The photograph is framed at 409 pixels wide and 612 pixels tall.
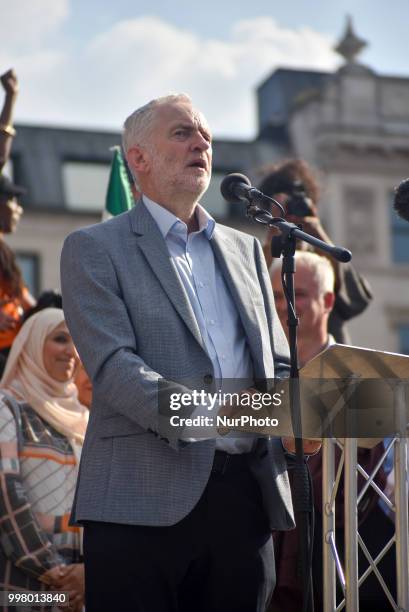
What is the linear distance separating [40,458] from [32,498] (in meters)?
0.16

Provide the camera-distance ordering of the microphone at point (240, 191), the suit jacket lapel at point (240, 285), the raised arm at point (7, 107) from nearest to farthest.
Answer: the suit jacket lapel at point (240, 285) → the microphone at point (240, 191) → the raised arm at point (7, 107)

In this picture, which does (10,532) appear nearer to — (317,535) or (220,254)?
(317,535)

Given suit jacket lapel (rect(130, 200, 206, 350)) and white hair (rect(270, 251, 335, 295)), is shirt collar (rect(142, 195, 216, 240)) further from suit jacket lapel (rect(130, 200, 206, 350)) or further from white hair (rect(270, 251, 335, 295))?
white hair (rect(270, 251, 335, 295))

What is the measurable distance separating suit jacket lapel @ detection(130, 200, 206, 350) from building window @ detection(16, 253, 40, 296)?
89.2 ft

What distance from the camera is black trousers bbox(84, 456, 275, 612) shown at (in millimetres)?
4004

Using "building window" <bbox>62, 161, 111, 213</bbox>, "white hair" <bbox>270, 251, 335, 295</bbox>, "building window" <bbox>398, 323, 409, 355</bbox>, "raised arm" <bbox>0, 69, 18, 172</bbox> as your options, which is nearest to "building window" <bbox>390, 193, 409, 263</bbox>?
"building window" <bbox>398, 323, 409, 355</bbox>

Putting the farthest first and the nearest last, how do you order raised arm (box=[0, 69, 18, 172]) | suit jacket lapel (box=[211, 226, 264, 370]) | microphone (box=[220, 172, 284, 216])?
1. raised arm (box=[0, 69, 18, 172])
2. microphone (box=[220, 172, 284, 216])
3. suit jacket lapel (box=[211, 226, 264, 370])

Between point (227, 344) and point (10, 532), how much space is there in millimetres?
1616

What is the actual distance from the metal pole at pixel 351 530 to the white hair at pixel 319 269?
1910mm

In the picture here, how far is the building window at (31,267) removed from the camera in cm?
3161

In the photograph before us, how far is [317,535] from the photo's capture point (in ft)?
18.5

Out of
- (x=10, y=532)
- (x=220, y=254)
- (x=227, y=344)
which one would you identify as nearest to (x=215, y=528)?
(x=227, y=344)

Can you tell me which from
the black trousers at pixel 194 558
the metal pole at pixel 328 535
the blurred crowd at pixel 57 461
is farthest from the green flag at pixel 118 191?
the black trousers at pixel 194 558

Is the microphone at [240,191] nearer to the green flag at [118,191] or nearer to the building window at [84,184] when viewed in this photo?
the green flag at [118,191]
